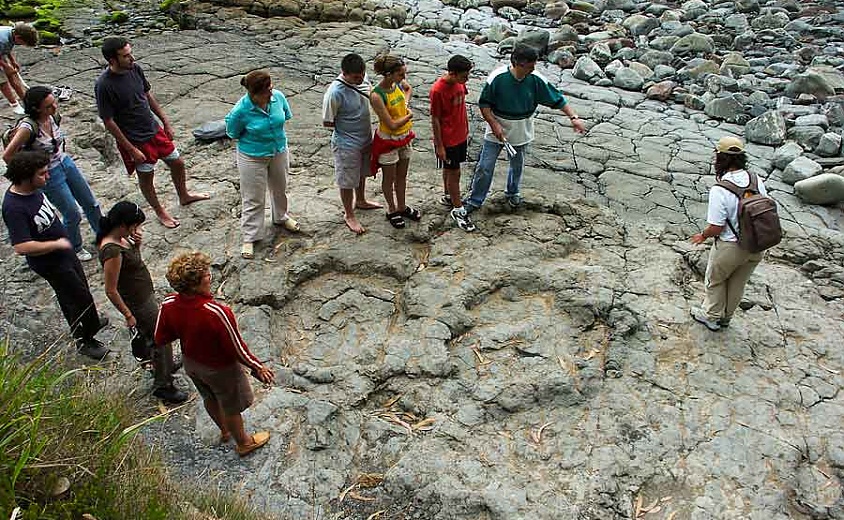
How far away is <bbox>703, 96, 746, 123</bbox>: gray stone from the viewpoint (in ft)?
28.9

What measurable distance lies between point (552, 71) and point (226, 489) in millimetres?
8959

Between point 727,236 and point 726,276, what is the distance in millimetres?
333

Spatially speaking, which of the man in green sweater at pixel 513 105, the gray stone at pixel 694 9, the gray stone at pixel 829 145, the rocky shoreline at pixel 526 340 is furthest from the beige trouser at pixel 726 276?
the gray stone at pixel 694 9

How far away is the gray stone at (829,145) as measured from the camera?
300 inches

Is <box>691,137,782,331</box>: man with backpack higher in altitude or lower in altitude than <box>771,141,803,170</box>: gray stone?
higher

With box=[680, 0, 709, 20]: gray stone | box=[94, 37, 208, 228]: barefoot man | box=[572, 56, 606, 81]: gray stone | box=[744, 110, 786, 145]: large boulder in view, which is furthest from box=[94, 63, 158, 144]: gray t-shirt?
box=[680, 0, 709, 20]: gray stone

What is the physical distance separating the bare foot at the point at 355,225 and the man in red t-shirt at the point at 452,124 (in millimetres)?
846

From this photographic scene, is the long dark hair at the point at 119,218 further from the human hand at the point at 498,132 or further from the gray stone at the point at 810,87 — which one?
the gray stone at the point at 810,87

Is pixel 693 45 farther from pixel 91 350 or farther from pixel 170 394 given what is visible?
pixel 91 350

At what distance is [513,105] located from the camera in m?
5.49

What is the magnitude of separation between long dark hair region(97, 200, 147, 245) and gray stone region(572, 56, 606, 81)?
319 inches

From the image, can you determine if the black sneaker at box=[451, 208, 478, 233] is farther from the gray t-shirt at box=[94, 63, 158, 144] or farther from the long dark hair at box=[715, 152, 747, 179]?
the gray t-shirt at box=[94, 63, 158, 144]

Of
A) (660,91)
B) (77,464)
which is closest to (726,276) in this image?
(77,464)

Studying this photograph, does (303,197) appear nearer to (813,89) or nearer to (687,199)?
(687,199)
